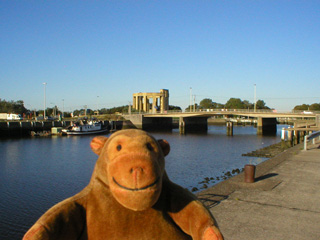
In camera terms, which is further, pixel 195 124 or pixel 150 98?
pixel 150 98

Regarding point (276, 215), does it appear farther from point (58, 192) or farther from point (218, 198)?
point (58, 192)

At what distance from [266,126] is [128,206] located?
197 feet

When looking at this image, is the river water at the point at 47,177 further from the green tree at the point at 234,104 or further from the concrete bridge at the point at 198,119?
the green tree at the point at 234,104

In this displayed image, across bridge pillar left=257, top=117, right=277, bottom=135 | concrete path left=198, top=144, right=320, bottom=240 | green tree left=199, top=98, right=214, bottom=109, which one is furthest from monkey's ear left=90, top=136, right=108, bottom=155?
green tree left=199, top=98, right=214, bottom=109

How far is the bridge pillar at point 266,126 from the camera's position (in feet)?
179

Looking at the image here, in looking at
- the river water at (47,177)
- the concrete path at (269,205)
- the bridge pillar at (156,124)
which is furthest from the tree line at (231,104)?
the concrete path at (269,205)

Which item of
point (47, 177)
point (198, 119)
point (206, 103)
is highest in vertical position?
point (206, 103)

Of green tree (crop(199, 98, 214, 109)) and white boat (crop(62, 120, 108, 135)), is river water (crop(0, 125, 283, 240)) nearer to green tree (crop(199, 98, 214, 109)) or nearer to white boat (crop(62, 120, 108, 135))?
white boat (crop(62, 120, 108, 135))

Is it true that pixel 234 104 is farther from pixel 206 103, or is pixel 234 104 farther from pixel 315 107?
pixel 315 107

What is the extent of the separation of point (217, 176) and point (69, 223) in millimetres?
15650

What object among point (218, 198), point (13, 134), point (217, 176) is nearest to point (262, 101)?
point (13, 134)

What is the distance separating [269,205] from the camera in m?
7.16

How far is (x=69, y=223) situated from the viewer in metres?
2.18

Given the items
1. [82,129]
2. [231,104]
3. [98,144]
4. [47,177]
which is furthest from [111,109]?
[98,144]
